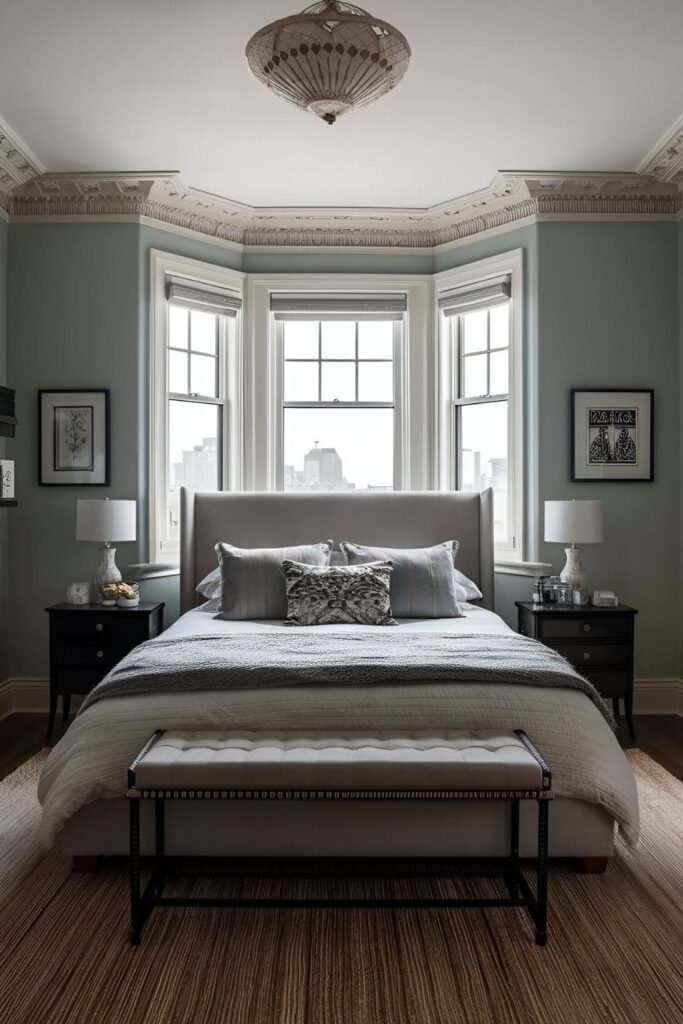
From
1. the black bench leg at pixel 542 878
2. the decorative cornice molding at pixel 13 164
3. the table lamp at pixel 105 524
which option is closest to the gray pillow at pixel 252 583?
the table lamp at pixel 105 524

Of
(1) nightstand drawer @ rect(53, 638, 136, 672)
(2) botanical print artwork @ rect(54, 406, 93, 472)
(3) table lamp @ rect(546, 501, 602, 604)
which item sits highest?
(2) botanical print artwork @ rect(54, 406, 93, 472)

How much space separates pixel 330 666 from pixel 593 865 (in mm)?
1167

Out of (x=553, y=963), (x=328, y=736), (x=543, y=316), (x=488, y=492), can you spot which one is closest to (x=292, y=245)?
(x=543, y=316)

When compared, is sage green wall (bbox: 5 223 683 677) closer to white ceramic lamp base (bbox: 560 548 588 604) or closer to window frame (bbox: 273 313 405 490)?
white ceramic lamp base (bbox: 560 548 588 604)

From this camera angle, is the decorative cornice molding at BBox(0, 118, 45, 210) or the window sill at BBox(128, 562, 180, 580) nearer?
the decorative cornice molding at BBox(0, 118, 45, 210)

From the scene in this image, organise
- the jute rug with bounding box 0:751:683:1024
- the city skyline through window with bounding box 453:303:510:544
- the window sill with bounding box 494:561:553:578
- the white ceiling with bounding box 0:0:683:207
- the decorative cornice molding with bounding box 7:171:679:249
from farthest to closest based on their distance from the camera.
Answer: the city skyline through window with bounding box 453:303:510:544 → the window sill with bounding box 494:561:553:578 → the decorative cornice molding with bounding box 7:171:679:249 → the white ceiling with bounding box 0:0:683:207 → the jute rug with bounding box 0:751:683:1024

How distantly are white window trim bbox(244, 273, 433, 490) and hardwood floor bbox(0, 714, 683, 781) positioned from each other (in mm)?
2038

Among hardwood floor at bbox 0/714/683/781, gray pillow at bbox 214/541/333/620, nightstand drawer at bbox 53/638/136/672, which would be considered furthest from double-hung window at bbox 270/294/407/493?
hardwood floor at bbox 0/714/683/781

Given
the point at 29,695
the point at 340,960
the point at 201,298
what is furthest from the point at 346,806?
the point at 201,298

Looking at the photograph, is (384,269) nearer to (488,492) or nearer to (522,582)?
(488,492)

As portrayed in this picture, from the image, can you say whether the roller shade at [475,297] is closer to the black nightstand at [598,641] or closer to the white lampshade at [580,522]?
the white lampshade at [580,522]

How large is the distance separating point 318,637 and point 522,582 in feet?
6.43

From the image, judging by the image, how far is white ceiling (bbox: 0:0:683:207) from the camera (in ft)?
10.2

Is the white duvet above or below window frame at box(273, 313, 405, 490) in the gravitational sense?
below
